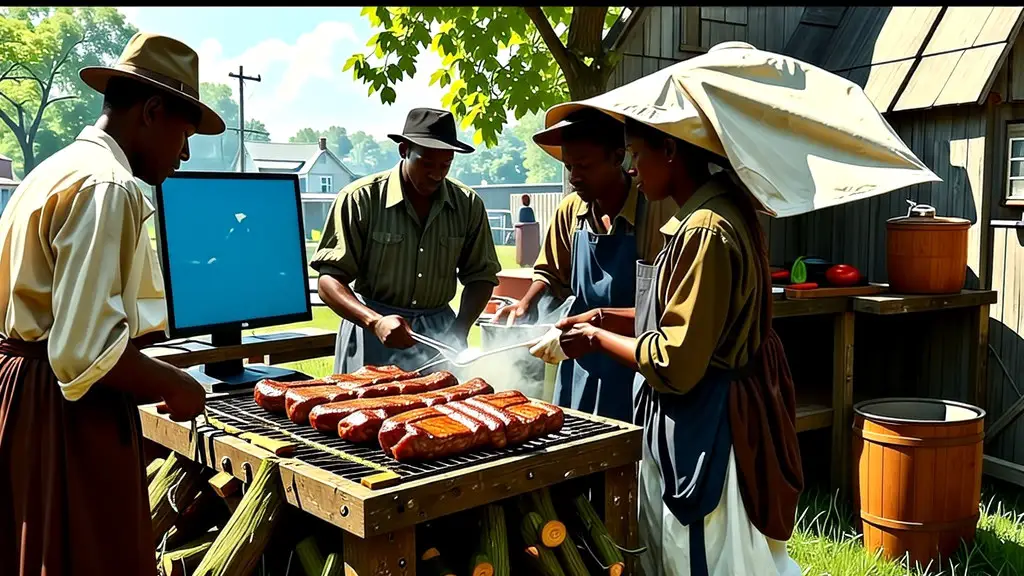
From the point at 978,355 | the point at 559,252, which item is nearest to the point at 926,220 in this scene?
the point at 978,355

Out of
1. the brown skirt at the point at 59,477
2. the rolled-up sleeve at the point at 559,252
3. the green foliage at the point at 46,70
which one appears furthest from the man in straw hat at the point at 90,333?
the green foliage at the point at 46,70

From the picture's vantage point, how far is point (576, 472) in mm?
2955

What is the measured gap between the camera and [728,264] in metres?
2.78

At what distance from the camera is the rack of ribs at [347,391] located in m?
3.19

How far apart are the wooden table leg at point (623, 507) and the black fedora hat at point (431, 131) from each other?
1.88 meters

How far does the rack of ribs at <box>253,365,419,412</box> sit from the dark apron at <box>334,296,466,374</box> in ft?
2.28

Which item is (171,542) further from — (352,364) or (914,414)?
(914,414)

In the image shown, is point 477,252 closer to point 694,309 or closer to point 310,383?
point 310,383

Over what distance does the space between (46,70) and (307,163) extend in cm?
3100

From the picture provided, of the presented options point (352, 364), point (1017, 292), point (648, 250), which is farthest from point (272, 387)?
point (1017, 292)

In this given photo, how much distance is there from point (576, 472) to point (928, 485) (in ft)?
10.7

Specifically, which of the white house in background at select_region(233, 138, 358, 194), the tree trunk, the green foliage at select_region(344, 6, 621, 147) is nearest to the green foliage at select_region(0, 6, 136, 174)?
the white house in background at select_region(233, 138, 358, 194)

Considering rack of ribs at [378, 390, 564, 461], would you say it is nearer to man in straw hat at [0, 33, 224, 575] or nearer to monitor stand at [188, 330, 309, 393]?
man in straw hat at [0, 33, 224, 575]

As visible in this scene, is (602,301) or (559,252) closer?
(602,301)
